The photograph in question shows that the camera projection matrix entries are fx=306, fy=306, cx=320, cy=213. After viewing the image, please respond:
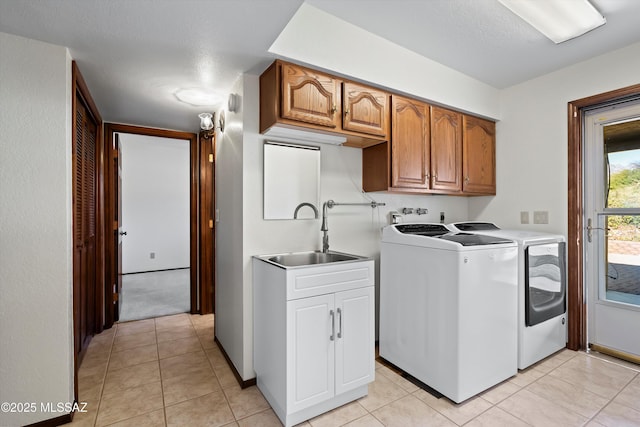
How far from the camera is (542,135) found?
2.78 m

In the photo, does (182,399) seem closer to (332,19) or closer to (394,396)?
(394,396)

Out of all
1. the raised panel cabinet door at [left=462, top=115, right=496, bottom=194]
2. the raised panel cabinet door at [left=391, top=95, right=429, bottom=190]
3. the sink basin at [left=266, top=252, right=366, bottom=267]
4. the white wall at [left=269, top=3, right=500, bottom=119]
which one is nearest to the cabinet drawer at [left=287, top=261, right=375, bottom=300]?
the sink basin at [left=266, top=252, right=366, bottom=267]

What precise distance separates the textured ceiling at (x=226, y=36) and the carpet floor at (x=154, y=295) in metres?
2.30

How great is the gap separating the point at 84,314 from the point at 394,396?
8.31ft

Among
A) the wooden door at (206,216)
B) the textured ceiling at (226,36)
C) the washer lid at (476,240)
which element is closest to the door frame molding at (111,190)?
the wooden door at (206,216)

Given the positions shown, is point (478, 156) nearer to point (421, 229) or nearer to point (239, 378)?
point (421, 229)

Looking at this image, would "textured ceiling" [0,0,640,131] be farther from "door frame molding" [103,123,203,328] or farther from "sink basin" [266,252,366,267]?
"sink basin" [266,252,366,267]

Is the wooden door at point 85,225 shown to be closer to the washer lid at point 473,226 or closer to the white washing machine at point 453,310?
the white washing machine at point 453,310

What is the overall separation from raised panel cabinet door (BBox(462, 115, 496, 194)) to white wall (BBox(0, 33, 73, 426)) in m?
3.05

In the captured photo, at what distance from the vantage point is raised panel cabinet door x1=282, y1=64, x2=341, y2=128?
6.16 ft

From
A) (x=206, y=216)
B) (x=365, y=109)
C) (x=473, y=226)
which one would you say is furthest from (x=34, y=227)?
(x=473, y=226)

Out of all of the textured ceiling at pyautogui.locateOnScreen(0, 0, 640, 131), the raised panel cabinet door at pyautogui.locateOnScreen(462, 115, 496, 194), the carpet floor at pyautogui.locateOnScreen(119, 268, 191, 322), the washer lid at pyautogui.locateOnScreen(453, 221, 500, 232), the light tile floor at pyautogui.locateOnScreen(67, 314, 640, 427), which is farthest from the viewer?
the carpet floor at pyautogui.locateOnScreen(119, 268, 191, 322)

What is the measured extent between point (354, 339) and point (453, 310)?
63cm

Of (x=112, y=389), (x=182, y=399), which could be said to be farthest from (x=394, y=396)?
(x=112, y=389)
